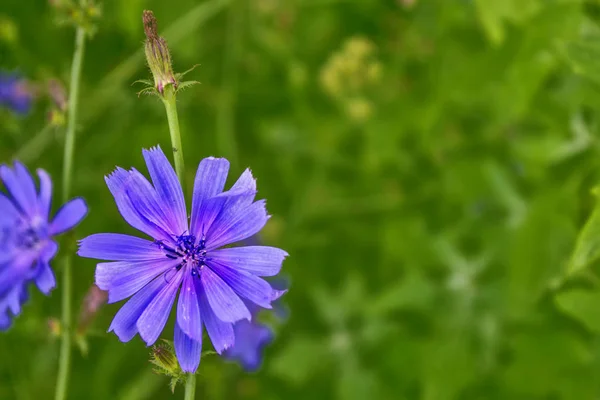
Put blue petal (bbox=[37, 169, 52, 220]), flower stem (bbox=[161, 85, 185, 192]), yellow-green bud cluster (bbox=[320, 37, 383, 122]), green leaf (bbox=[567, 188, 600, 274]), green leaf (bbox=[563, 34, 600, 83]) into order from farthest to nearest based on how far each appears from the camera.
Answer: yellow-green bud cluster (bbox=[320, 37, 383, 122])
blue petal (bbox=[37, 169, 52, 220])
green leaf (bbox=[563, 34, 600, 83])
green leaf (bbox=[567, 188, 600, 274])
flower stem (bbox=[161, 85, 185, 192])

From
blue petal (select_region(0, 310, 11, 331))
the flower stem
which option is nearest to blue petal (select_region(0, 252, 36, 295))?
blue petal (select_region(0, 310, 11, 331))

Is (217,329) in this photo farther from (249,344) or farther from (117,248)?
(249,344)

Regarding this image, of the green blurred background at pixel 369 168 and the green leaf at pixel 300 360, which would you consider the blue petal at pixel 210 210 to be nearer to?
the green blurred background at pixel 369 168

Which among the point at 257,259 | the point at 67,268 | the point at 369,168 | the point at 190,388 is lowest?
the point at 190,388

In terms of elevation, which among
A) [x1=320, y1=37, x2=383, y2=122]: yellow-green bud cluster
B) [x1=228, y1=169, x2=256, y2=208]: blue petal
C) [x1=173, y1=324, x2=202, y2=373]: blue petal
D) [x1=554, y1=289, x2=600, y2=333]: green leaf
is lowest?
[x1=173, y1=324, x2=202, y2=373]: blue petal

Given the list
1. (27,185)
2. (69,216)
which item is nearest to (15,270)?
(27,185)

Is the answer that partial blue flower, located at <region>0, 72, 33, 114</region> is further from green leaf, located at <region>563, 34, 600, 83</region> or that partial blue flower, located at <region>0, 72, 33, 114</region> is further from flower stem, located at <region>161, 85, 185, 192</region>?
green leaf, located at <region>563, 34, 600, 83</region>
